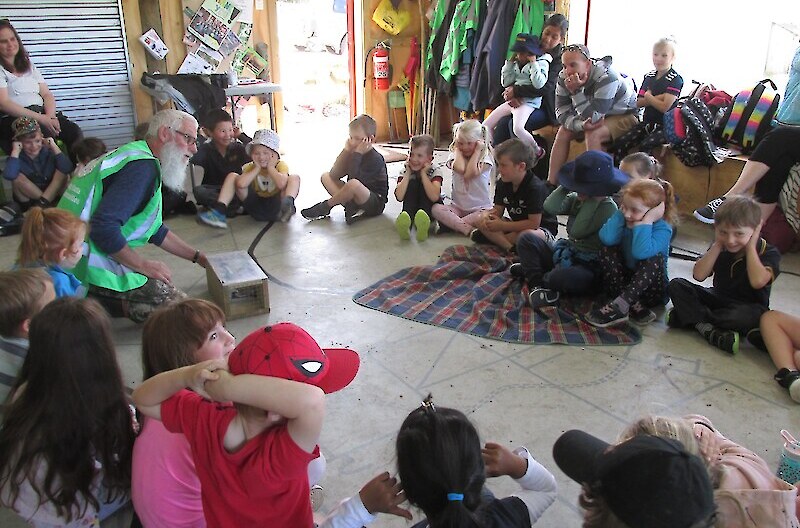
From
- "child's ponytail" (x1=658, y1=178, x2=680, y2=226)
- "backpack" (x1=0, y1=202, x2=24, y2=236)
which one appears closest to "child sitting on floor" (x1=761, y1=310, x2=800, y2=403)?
"child's ponytail" (x1=658, y1=178, x2=680, y2=226)

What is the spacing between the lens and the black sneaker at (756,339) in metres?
2.84

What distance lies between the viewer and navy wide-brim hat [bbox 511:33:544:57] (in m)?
5.67

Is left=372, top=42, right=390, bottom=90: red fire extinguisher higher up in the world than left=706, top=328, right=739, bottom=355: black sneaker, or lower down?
higher up

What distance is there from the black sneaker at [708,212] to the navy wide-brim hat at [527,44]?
2.06 m

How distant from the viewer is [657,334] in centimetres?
309

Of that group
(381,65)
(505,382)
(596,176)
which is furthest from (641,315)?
(381,65)

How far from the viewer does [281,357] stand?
1.24 metres

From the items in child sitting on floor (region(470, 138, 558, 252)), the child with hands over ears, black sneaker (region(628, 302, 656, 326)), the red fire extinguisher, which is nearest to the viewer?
black sneaker (region(628, 302, 656, 326))

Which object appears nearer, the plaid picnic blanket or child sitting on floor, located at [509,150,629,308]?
the plaid picnic blanket

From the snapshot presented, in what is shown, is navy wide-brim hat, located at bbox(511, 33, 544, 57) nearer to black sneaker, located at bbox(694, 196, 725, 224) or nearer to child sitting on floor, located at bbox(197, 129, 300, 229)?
black sneaker, located at bbox(694, 196, 725, 224)

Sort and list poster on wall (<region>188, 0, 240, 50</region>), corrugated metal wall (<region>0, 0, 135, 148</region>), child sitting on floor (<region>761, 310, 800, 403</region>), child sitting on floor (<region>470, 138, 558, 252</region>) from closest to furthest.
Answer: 1. child sitting on floor (<region>761, 310, 800, 403</region>)
2. child sitting on floor (<region>470, 138, 558, 252</region>)
3. corrugated metal wall (<region>0, 0, 135, 148</region>)
4. poster on wall (<region>188, 0, 240, 50</region>)

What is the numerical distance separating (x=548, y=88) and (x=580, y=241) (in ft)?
8.73

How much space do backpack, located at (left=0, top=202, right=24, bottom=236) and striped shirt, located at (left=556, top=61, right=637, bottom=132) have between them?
4143mm

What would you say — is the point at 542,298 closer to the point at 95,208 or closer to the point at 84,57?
the point at 95,208
